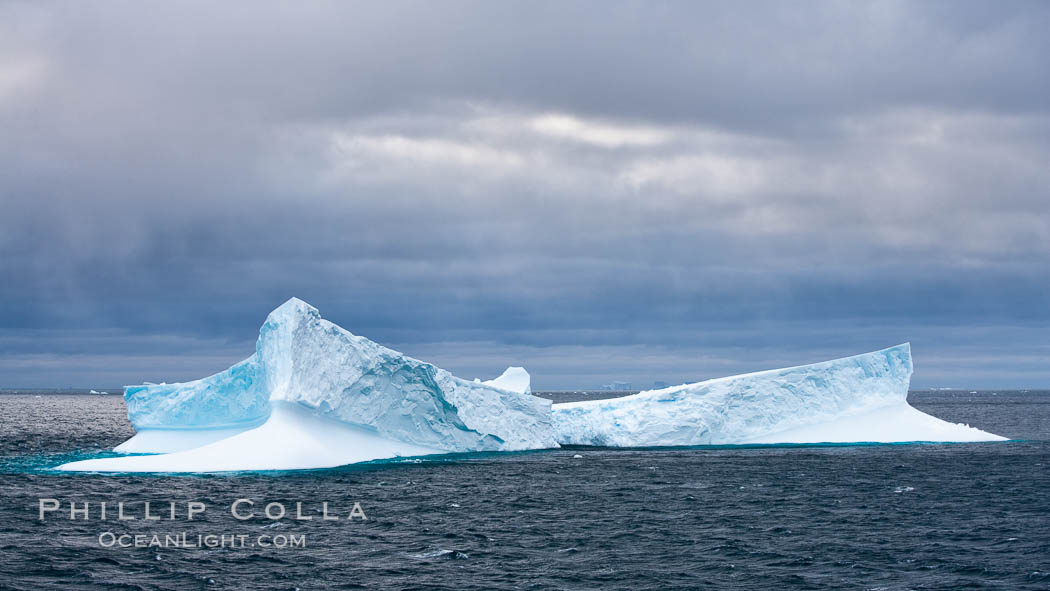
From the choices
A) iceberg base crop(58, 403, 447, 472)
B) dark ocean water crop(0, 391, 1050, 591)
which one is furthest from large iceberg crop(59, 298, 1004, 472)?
dark ocean water crop(0, 391, 1050, 591)

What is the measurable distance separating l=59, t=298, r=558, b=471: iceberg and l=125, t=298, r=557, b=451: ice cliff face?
3 centimetres

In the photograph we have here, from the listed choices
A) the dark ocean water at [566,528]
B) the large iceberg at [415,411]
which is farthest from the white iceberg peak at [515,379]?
the dark ocean water at [566,528]

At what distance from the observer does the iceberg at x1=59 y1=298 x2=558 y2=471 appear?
2741cm

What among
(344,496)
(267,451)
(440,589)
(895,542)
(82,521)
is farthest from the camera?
(267,451)

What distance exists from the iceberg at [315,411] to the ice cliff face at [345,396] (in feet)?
0.11

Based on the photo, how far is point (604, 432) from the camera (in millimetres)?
37875

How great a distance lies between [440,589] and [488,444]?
826 inches

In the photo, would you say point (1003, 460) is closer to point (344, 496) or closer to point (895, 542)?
point (895, 542)

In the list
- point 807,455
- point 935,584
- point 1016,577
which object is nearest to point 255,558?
point 935,584

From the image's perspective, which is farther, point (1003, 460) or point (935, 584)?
point (1003, 460)

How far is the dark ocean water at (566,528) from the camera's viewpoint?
46.7ft

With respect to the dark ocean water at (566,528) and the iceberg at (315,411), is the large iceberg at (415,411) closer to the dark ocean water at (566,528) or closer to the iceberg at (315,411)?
the iceberg at (315,411)

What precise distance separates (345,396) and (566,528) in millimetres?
12150

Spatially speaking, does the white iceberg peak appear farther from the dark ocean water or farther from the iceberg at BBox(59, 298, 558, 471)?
the dark ocean water
